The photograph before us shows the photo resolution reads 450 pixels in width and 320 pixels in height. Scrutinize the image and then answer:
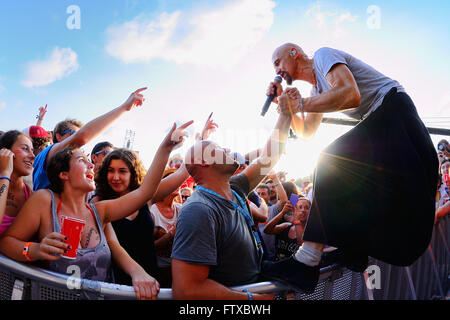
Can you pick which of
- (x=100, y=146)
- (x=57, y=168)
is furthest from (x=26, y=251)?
(x=100, y=146)

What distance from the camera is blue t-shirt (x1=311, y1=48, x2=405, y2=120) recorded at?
1936 millimetres

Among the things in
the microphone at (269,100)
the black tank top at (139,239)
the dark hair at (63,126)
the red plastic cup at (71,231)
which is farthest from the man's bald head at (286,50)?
the dark hair at (63,126)

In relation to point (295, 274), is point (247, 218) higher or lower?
higher

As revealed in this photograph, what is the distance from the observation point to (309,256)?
1664 millimetres

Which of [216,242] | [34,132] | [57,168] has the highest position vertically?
[34,132]

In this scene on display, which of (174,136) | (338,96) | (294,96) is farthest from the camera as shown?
(174,136)

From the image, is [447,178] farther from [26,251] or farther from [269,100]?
[26,251]

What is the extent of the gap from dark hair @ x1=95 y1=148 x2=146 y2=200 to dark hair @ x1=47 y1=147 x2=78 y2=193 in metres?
0.51

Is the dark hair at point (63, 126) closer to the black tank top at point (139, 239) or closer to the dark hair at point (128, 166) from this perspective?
the dark hair at point (128, 166)

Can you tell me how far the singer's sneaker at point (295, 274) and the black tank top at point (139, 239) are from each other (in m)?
0.96

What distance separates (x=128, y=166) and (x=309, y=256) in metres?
1.79

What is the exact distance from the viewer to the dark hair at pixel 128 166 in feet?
8.64

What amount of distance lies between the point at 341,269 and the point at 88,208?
68.3 inches

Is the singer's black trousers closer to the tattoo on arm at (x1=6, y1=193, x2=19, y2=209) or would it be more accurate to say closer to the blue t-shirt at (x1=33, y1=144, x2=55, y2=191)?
the tattoo on arm at (x1=6, y1=193, x2=19, y2=209)
